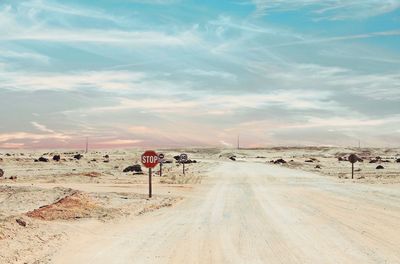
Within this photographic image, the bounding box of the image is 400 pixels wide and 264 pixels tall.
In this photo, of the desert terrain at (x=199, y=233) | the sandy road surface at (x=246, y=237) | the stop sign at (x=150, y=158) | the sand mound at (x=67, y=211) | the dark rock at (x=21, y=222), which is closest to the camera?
the sandy road surface at (x=246, y=237)

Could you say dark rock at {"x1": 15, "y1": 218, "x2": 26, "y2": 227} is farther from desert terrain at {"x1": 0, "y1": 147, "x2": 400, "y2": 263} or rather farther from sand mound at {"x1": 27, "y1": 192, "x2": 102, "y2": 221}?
sand mound at {"x1": 27, "y1": 192, "x2": 102, "y2": 221}

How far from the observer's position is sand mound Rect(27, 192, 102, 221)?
16.5 meters

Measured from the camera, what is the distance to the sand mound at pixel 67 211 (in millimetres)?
16547

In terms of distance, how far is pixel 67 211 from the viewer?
57.5 feet

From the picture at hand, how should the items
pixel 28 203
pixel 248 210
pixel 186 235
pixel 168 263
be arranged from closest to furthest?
1. pixel 168 263
2. pixel 186 235
3. pixel 248 210
4. pixel 28 203

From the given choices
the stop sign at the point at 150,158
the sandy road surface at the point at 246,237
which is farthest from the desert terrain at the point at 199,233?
the stop sign at the point at 150,158

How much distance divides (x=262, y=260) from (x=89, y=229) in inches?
237

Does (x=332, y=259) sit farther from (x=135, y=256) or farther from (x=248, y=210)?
(x=248, y=210)

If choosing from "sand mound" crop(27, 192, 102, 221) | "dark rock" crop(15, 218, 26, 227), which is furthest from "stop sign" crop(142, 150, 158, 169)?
"dark rock" crop(15, 218, 26, 227)

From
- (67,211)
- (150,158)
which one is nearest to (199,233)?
(67,211)

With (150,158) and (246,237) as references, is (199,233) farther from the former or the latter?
(150,158)

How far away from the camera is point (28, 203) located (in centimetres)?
2292

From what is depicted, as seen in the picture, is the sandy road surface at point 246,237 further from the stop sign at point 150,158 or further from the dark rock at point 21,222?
the stop sign at point 150,158

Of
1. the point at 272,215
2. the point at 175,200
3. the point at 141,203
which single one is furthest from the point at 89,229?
the point at 175,200
